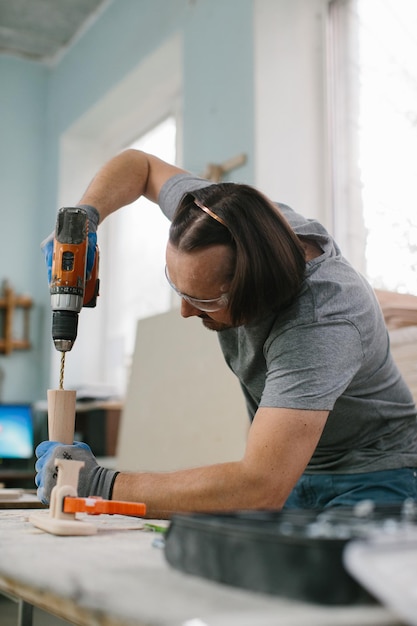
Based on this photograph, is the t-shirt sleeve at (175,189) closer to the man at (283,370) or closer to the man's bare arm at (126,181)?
the man's bare arm at (126,181)

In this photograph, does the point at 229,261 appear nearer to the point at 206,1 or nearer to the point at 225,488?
the point at 225,488

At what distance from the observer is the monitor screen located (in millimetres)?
4445

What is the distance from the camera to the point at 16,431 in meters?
4.49

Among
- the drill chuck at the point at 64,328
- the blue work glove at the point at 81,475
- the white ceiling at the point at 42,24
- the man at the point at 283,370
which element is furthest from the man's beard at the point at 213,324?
the white ceiling at the point at 42,24

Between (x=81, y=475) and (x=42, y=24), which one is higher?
(x=42, y=24)

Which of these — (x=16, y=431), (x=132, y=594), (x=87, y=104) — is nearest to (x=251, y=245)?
(x=132, y=594)

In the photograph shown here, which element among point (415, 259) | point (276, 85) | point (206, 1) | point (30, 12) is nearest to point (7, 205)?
point (30, 12)

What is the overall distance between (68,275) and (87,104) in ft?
12.2

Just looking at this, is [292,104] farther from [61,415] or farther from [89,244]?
[61,415]

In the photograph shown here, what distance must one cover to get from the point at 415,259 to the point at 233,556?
2245mm

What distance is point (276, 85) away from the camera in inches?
124

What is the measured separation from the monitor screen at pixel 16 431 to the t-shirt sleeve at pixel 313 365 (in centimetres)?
350

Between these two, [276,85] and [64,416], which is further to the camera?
[276,85]

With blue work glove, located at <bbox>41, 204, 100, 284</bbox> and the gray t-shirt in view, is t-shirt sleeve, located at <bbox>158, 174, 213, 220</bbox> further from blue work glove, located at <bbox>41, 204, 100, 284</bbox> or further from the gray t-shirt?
the gray t-shirt
